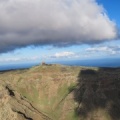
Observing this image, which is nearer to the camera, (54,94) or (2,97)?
(2,97)

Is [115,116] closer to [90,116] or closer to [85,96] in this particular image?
[90,116]

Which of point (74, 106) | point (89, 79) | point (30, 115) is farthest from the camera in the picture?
point (89, 79)

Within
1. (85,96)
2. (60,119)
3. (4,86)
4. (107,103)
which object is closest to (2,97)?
(4,86)

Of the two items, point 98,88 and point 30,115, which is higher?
point 98,88

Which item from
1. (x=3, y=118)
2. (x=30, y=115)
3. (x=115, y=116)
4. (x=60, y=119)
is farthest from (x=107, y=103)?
(x=3, y=118)

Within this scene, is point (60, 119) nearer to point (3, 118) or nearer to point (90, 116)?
point (90, 116)

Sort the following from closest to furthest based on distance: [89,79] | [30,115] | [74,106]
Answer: [30,115]
[74,106]
[89,79]

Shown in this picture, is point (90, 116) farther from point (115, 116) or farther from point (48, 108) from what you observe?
point (48, 108)

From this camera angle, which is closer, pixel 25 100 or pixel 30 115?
pixel 30 115

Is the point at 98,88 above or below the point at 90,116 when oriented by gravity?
above
